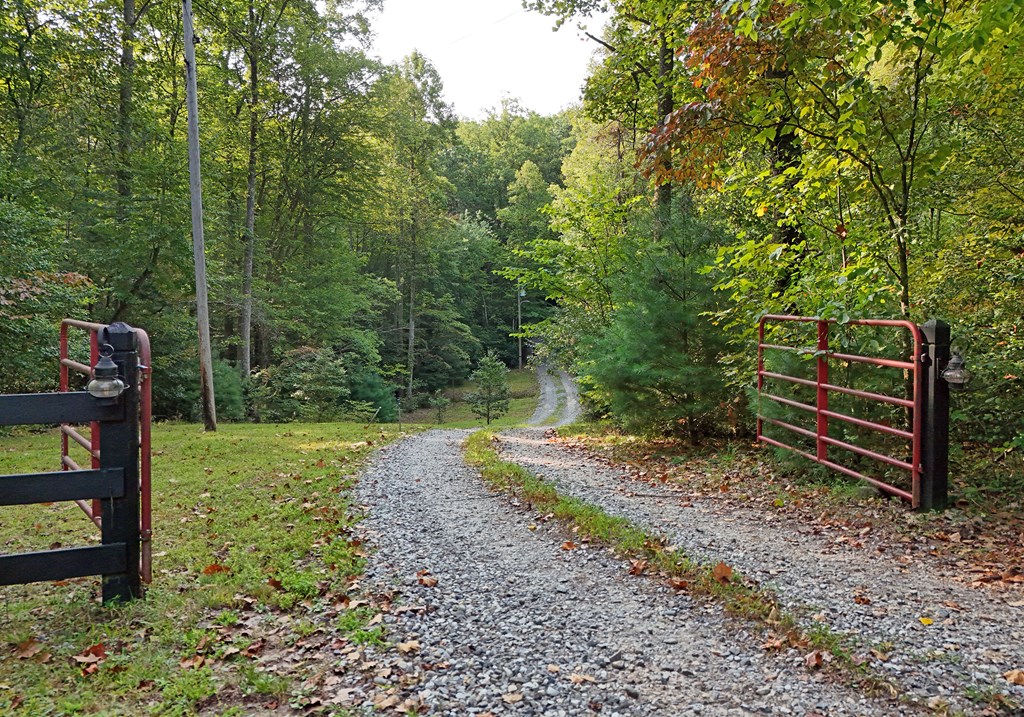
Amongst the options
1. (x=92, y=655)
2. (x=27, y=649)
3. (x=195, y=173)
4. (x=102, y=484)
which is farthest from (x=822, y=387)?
(x=195, y=173)

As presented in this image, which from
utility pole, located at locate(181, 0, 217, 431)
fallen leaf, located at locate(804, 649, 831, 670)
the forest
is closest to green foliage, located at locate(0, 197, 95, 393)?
the forest

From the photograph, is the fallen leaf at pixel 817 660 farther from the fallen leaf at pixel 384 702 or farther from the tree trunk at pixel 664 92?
the tree trunk at pixel 664 92

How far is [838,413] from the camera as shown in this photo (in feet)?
21.8

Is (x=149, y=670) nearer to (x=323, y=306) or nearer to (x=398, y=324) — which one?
(x=323, y=306)

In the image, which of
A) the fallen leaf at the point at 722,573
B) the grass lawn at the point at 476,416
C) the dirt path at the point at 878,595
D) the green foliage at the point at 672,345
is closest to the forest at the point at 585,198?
the green foliage at the point at 672,345

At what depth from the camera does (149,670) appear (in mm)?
3176

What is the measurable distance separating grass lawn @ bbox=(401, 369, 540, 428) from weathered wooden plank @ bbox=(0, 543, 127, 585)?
82.3 feet

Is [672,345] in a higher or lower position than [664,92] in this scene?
lower

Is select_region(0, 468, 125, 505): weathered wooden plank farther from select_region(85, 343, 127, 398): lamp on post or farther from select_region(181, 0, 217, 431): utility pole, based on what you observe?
select_region(181, 0, 217, 431): utility pole

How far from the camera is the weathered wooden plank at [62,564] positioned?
140 inches

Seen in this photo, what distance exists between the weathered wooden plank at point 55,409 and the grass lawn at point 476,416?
25.2 metres

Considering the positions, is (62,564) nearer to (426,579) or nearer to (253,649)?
(253,649)

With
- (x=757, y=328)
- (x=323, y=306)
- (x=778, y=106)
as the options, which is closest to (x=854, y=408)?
(x=757, y=328)

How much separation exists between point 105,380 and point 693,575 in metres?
3.87
